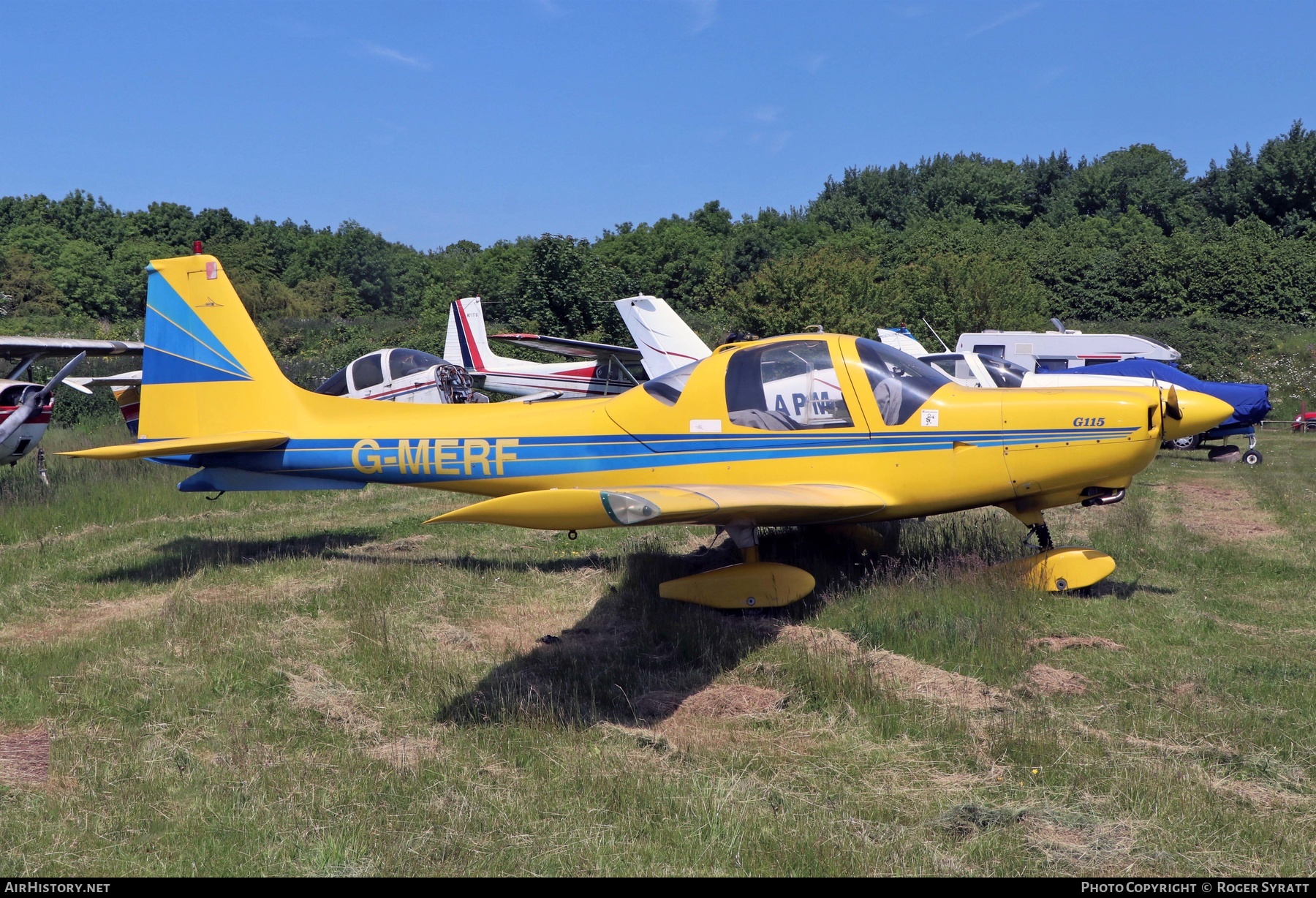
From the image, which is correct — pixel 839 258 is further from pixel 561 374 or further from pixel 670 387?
pixel 670 387

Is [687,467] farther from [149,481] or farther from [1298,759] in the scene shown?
[149,481]

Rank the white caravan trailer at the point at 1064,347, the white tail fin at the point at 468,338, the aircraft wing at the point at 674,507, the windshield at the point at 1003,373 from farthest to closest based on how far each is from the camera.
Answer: the white caravan trailer at the point at 1064,347, the white tail fin at the point at 468,338, the windshield at the point at 1003,373, the aircraft wing at the point at 674,507

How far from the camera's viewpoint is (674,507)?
4.96 meters

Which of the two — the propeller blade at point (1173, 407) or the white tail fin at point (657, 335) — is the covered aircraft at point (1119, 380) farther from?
the propeller blade at point (1173, 407)

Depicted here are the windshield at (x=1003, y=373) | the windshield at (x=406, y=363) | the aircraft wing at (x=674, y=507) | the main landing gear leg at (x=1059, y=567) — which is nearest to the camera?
the aircraft wing at (x=674, y=507)

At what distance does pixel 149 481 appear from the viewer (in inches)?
544

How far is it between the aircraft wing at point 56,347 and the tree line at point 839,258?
21.8 meters

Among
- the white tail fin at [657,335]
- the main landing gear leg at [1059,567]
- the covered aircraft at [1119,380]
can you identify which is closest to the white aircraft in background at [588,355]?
the white tail fin at [657,335]

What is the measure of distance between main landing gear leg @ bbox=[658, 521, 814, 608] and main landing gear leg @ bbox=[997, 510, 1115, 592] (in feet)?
5.84

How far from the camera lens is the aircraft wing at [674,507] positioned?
4547 millimetres

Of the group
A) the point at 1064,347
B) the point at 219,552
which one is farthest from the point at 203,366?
the point at 1064,347

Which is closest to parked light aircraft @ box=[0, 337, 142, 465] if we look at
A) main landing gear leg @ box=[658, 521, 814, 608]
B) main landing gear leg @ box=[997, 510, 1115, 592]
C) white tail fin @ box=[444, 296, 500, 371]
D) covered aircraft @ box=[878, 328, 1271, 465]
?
main landing gear leg @ box=[658, 521, 814, 608]

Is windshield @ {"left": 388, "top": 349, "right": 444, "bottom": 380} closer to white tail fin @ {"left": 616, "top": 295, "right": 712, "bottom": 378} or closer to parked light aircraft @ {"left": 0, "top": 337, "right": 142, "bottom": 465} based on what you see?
parked light aircraft @ {"left": 0, "top": 337, "right": 142, "bottom": 465}
